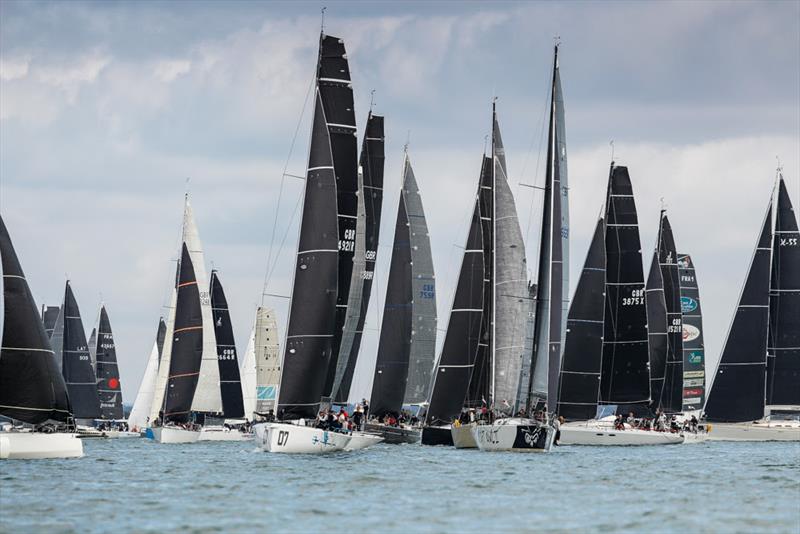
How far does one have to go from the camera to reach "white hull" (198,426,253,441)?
81.0 meters

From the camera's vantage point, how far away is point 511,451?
5653 centimetres

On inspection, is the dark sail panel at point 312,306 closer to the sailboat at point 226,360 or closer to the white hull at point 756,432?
the white hull at point 756,432

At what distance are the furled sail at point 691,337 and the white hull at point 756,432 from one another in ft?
32.8

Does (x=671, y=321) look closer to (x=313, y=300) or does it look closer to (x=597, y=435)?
(x=597, y=435)

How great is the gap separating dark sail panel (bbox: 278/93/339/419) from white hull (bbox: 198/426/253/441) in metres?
30.8

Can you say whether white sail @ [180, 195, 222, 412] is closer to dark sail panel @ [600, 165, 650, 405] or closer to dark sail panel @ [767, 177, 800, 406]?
dark sail panel @ [600, 165, 650, 405]

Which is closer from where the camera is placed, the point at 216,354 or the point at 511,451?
the point at 511,451

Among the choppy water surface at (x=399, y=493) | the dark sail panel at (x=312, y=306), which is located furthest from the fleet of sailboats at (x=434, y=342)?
the choppy water surface at (x=399, y=493)

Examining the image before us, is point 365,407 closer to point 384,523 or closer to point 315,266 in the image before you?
point 315,266

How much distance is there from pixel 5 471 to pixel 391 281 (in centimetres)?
2946

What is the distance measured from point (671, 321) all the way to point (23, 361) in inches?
1878

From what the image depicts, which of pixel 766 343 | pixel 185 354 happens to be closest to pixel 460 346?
pixel 185 354

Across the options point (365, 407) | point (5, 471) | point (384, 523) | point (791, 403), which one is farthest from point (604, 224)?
point (384, 523)

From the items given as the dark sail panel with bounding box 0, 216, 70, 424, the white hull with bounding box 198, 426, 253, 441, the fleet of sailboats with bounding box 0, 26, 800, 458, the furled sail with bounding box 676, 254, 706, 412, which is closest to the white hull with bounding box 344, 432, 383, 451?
the fleet of sailboats with bounding box 0, 26, 800, 458
